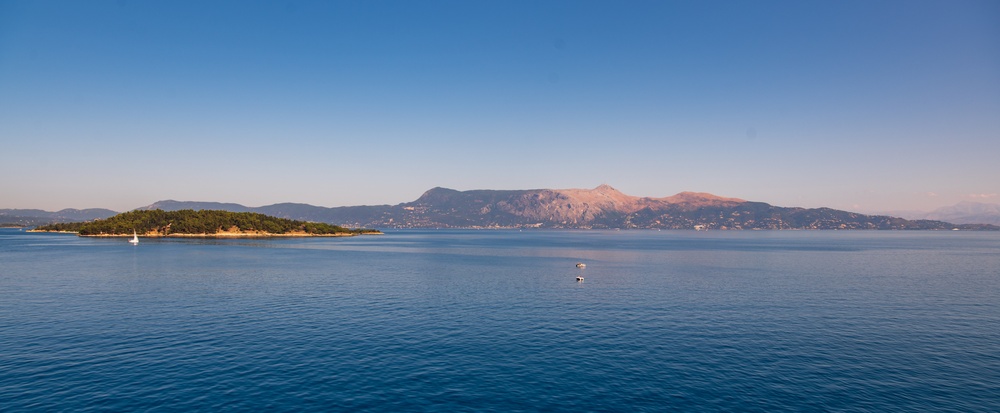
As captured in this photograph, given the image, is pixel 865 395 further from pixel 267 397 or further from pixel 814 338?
pixel 267 397

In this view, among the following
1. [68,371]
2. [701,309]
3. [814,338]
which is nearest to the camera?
[68,371]

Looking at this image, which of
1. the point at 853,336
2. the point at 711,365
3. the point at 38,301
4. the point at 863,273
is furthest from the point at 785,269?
the point at 38,301

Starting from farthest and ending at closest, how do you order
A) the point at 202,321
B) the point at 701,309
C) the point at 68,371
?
the point at 701,309
the point at 202,321
the point at 68,371

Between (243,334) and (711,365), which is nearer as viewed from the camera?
(711,365)

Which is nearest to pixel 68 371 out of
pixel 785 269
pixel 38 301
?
pixel 38 301

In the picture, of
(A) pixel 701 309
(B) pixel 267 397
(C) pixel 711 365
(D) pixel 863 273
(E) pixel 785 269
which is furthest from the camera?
(E) pixel 785 269

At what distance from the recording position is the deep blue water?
32.8m

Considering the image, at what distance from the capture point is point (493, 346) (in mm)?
45844

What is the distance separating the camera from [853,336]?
4991cm

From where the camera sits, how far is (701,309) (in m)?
64.9

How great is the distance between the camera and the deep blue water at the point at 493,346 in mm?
32844

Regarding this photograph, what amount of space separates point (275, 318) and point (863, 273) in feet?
389

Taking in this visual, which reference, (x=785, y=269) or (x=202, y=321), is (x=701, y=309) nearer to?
(x=202, y=321)

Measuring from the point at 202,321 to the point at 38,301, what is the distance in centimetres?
2973
